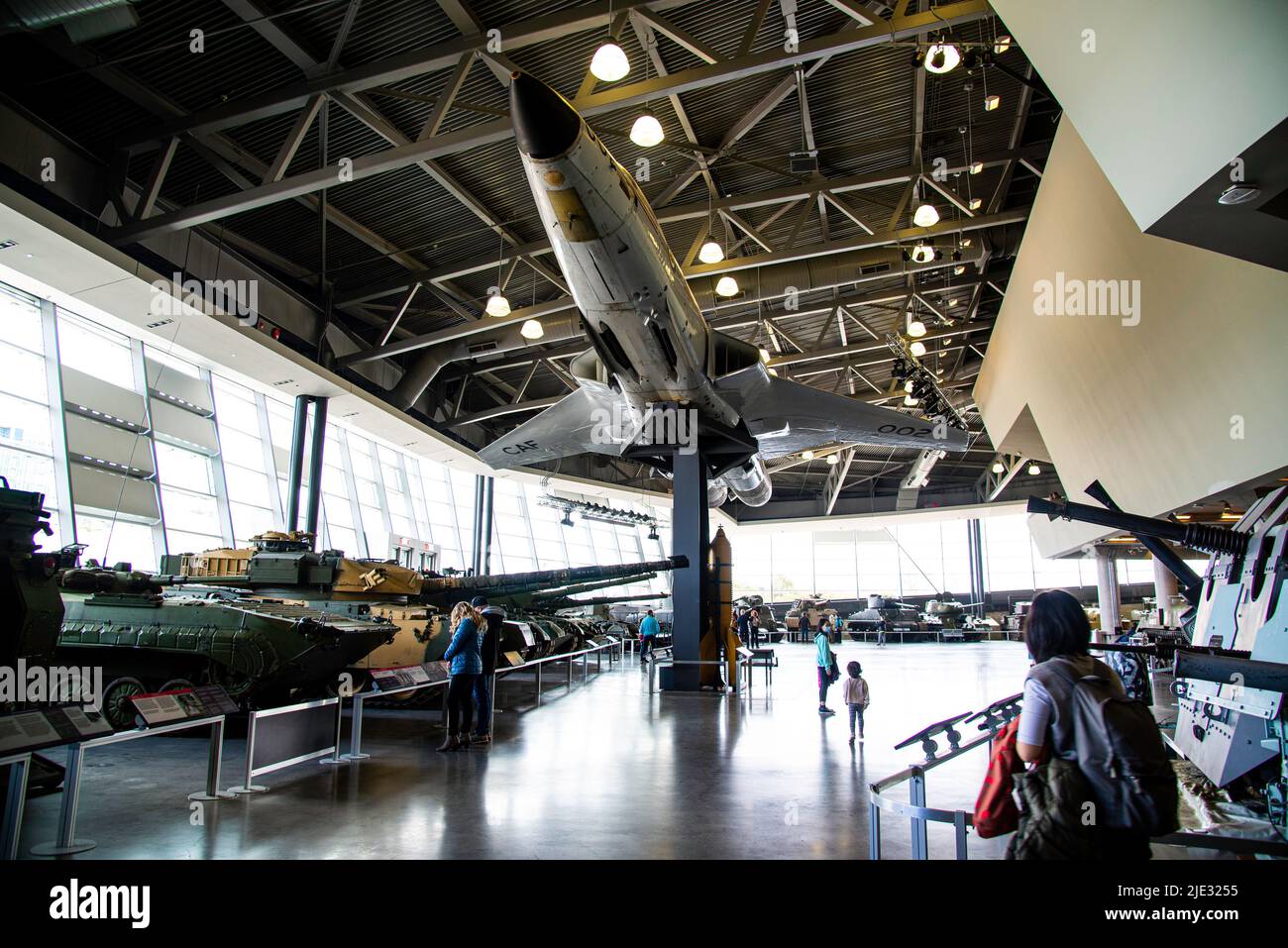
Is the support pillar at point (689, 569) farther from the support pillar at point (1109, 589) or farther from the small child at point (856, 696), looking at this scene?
the support pillar at point (1109, 589)

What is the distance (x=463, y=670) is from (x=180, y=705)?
103 inches

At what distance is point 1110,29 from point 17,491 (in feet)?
23.9

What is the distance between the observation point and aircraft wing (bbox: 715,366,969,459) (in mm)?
13617

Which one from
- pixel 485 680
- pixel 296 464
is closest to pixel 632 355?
pixel 485 680

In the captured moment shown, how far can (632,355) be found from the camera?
10039mm

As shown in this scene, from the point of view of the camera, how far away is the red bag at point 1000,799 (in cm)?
215

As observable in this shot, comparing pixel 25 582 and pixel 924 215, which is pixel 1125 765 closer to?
pixel 25 582

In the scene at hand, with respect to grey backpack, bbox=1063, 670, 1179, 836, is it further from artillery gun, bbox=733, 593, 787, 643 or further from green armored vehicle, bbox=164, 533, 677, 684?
artillery gun, bbox=733, 593, 787, 643

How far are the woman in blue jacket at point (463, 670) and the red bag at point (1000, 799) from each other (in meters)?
5.16

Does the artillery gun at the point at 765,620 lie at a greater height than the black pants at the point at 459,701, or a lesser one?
lesser

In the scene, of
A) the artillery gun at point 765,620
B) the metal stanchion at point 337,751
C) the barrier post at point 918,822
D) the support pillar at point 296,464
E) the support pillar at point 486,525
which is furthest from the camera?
the artillery gun at point 765,620

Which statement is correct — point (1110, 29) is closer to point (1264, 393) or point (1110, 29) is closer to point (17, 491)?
point (1264, 393)

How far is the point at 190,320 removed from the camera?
1085 cm

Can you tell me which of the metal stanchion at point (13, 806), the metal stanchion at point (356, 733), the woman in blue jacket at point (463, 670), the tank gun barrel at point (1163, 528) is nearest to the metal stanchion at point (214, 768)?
the metal stanchion at point (356, 733)
